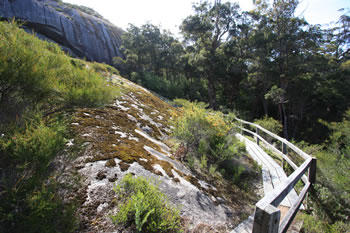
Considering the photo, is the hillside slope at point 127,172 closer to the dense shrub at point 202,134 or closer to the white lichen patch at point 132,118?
the white lichen patch at point 132,118

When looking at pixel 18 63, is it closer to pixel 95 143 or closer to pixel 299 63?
pixel 95 143

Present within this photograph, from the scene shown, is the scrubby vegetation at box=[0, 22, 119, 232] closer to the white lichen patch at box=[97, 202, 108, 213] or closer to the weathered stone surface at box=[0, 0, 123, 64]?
the white lichen patch at box=[97, 202, 108, 213]

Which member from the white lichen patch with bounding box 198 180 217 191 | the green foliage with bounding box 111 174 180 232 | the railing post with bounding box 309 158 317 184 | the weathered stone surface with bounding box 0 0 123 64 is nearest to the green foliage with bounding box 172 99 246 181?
the white lichen patch with bounding box 198 180 217 191

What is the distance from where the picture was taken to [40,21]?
2031 centimetres

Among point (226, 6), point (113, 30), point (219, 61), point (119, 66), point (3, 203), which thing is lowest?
point (119, 66)

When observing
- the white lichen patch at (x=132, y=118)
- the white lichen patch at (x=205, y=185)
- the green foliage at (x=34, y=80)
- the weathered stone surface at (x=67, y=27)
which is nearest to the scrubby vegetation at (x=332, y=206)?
the white lichen patch at (x=205, y=185)

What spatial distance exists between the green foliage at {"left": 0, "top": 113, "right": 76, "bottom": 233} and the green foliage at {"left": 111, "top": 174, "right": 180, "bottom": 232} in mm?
535

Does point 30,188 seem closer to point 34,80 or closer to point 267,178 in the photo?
point 34,80

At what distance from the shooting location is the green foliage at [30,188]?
4.31ft

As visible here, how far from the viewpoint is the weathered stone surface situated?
19.1 meters

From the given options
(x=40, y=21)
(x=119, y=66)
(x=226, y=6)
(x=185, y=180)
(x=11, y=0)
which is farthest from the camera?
(x=119, y=66)

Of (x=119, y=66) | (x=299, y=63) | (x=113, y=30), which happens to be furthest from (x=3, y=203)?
(x=113, y=30)

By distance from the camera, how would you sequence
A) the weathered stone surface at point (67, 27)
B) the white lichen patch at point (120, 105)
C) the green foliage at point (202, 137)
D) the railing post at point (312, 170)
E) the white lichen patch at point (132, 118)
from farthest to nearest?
1. the weathered stone surface at point (67, 27)
2. the white lichen patch at point (120, 105)
3. the white lichen patch at point (132, 118)
4. the green foliage at point (202, 137)
5. the railing post at point (312, 170)

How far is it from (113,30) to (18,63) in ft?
120
